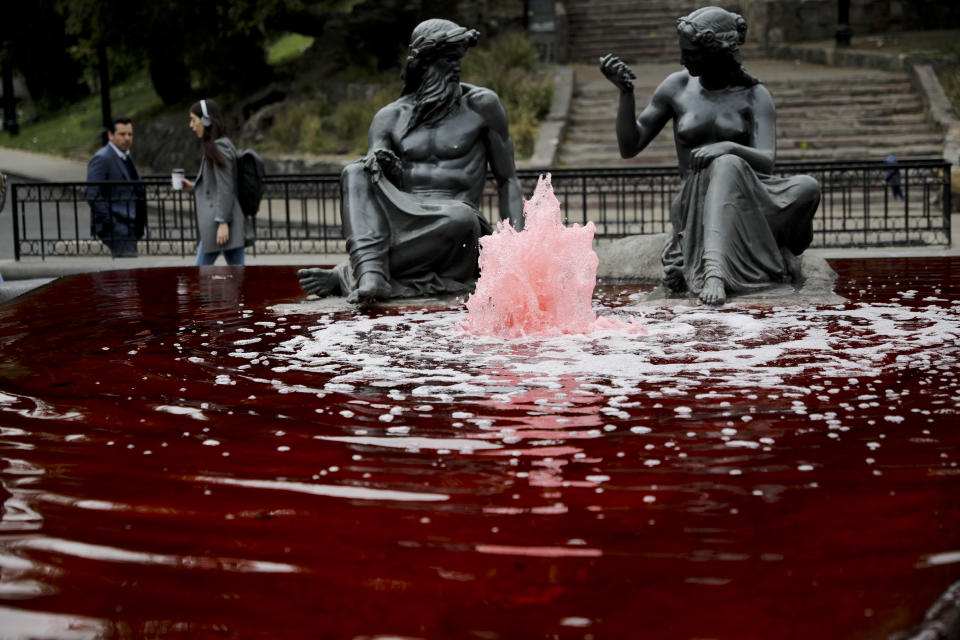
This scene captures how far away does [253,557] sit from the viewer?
3.07 meters

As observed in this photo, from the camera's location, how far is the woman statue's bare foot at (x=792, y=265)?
785cm

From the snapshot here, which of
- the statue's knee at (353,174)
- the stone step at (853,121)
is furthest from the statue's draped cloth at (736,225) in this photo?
the stone step at (853,121)

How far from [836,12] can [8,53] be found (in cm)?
1781

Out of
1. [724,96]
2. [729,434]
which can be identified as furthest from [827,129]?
[729,434]

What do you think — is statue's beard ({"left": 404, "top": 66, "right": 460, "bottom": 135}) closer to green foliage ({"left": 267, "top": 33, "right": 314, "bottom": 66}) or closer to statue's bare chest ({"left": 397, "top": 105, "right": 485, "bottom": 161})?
statue's bare chest ({"left": 397, "top": 105, "right": 485, "bottom": 161})

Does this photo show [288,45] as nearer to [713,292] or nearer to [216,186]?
[216,186]

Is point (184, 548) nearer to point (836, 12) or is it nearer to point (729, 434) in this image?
point (729, 434)

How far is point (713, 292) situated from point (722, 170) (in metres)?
0.74

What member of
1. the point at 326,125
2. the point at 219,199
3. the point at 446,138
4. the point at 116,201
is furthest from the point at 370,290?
the point at 326,125

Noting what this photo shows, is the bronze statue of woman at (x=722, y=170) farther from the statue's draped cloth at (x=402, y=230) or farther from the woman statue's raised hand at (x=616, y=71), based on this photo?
the statue's draped cloth at (x=402, y=230)

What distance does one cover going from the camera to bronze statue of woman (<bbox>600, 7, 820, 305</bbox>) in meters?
7.52

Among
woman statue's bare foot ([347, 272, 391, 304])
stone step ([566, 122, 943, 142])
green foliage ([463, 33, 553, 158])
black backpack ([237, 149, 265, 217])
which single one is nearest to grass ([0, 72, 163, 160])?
green foliage ([463, 33, 553, 158])

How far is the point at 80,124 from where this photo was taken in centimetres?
3319

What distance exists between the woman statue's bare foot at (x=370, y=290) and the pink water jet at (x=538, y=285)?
2.74 ft
